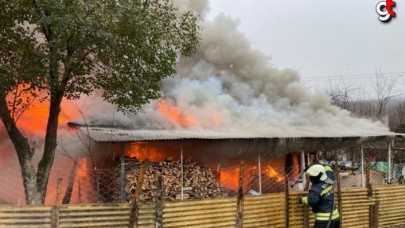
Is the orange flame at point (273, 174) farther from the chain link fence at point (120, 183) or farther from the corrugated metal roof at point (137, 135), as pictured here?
the corrugated metal roof at point (137, 135)

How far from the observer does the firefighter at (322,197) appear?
7.32m

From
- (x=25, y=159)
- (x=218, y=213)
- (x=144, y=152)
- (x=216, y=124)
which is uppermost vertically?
(x=216, y=124)

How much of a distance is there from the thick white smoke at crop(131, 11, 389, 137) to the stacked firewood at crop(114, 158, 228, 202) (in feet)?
5.39

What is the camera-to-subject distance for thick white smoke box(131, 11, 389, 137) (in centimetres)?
1579

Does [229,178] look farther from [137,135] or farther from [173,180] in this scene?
[137,135]

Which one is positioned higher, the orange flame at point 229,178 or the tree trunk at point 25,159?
the tree trunk at point 25,159

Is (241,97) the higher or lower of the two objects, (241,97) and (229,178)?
the higher

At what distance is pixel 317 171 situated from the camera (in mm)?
7273

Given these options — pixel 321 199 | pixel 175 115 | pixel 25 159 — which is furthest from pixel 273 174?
pixel 25 159

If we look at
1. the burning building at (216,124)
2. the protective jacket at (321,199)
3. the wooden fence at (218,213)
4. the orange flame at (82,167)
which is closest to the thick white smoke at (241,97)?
the burning building at (216,124)

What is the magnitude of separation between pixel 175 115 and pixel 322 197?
8572 mm

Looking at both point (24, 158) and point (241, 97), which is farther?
point (241, 97)

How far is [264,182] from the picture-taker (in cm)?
1633

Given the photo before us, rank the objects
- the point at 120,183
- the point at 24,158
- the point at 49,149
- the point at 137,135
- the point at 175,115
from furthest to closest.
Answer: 1. the point at 175,115
2. the point at 137,135
3. the point at 120,183
4. the point at 49,149
5. the point at 24,158
